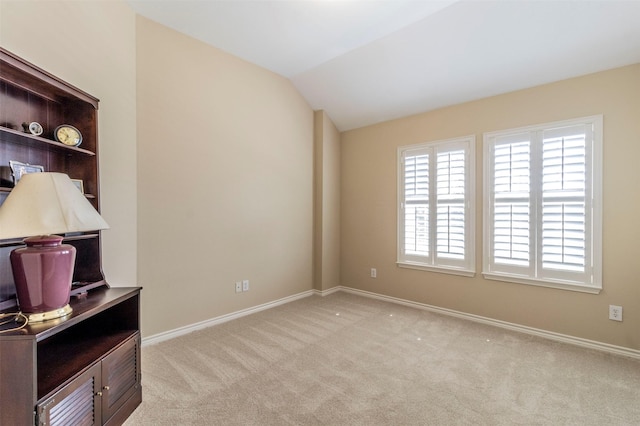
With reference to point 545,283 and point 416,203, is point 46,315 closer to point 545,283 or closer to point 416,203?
point 416,203

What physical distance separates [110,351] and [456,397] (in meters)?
2.20

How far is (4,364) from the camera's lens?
4.05ft

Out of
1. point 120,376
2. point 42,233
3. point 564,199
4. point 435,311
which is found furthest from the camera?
point 435,311

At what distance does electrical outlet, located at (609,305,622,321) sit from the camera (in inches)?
105

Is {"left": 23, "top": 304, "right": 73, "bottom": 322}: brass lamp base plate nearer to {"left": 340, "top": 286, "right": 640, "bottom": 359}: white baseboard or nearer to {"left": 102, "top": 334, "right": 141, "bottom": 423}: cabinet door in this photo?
{"left": 102, "top": 334, "right": 141, "bottom": 423}: cabinet door

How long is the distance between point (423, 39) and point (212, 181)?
2640 millimetres

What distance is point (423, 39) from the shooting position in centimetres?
300

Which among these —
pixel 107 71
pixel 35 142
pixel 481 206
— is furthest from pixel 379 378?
pixel 107 71

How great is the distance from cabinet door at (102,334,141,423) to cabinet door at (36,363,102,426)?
6 centimetres

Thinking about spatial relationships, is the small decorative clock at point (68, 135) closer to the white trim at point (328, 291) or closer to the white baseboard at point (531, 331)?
the white trim at point (328, 291)

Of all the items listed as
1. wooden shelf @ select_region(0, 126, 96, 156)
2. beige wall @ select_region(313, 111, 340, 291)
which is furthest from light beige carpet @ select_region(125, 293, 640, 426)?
wooden shelf @ select_region(0, 126, 96, 156)

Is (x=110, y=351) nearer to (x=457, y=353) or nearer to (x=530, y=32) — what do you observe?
(x=457, y=353)

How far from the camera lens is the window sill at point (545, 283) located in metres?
2.78

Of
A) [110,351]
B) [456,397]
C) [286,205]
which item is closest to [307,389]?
[456,397]
